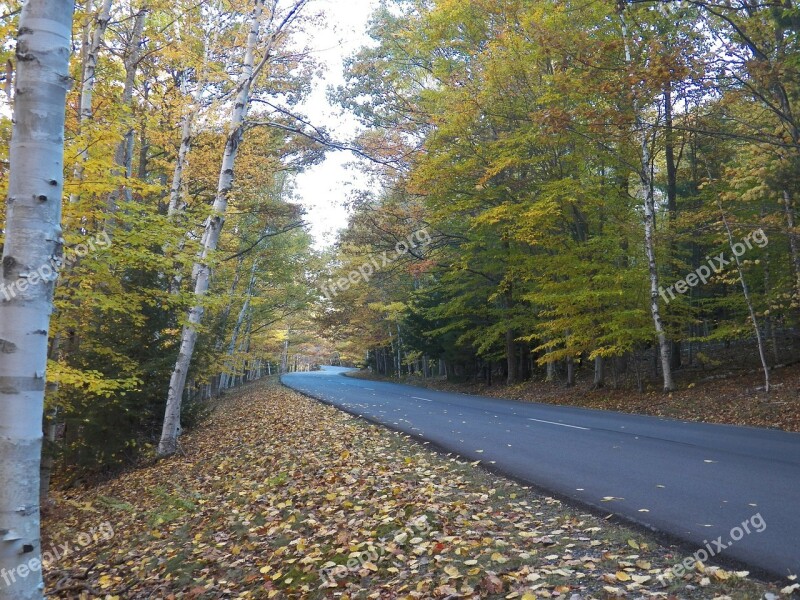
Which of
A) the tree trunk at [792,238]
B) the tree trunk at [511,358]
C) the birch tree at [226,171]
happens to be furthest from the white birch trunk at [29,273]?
the tree trunk at [511,358]

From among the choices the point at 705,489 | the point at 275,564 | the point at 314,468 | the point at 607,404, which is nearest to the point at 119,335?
the point at 314,468

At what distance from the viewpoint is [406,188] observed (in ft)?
68.6

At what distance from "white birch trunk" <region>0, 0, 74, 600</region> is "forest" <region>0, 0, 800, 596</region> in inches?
0.5

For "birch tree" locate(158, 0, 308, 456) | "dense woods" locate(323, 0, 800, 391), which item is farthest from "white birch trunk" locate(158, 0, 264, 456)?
"dense woods" locate(323, 0, 800, 391)

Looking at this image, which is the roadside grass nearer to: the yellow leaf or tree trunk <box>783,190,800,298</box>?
the yellow leaf

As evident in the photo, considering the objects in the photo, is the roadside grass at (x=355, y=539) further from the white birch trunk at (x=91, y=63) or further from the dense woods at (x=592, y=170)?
the dense woods at (x=592, y=170)

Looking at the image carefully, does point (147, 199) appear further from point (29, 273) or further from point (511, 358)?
point (511, 358)

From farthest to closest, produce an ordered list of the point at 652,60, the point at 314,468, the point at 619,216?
the point at 619,216, the point at 652,60, the point at 314,468

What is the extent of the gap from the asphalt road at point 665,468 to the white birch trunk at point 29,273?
4661 millimetres

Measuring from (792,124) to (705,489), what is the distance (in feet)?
30.3

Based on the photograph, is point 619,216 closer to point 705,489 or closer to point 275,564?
point 705,489

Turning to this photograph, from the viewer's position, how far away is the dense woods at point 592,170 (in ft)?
40.4

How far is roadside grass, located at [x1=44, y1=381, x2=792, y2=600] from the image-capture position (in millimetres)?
4109

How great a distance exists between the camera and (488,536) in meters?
5.03
